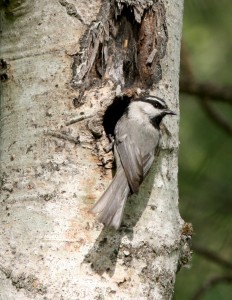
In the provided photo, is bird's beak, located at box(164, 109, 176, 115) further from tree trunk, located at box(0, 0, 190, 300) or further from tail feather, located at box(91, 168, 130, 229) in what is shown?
tail feather, located at box(91, 168, 130, 229)

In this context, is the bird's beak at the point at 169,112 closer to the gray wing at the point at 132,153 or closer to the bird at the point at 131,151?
the bird at the point at 131,151

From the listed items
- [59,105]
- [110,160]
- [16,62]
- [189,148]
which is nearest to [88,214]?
[110,160]

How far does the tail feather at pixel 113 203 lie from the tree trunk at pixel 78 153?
4 cm

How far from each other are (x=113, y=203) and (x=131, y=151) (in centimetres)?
47

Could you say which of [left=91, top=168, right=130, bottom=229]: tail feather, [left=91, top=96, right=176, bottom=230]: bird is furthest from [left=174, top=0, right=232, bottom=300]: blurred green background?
[left=91, top=168, right=130, bottom=229]: tail feather

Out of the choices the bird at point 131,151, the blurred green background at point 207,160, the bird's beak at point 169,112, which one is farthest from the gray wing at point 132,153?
the blurred green background at point 207,160

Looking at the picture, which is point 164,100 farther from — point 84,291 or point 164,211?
point 84,291

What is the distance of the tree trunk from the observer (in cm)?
249

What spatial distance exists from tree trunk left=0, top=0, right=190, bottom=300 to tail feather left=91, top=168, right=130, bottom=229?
0.13ft

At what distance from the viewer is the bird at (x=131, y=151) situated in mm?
2527

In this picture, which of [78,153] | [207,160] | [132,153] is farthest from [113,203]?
[207,160]

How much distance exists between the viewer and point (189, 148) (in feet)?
16.1

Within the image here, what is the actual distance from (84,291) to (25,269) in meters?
0.20

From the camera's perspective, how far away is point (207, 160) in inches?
176
